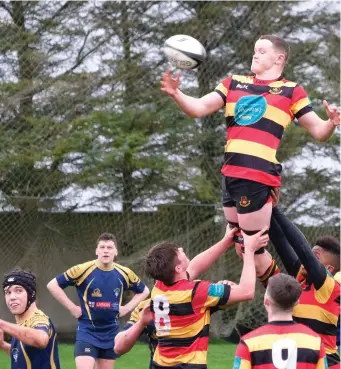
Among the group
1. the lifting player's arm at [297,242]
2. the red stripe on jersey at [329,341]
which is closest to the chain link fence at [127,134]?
the red stripe on jersey at [329,341]

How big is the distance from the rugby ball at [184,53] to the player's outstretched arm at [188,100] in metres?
0.27

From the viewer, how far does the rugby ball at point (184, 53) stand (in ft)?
18.8

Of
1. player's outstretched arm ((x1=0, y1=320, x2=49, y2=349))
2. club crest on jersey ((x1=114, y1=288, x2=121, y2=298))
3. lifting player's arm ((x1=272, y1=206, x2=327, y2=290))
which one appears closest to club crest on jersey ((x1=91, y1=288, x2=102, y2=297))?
club crest on jersey ((x1=114, y1=288, x2=121, y2=298))

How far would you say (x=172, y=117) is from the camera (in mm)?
16188

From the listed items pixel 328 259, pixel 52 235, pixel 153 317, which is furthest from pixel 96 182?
pixel 153 317

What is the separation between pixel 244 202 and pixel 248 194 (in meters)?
0.06

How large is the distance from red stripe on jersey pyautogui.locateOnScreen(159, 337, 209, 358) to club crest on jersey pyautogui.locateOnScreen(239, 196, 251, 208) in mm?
848

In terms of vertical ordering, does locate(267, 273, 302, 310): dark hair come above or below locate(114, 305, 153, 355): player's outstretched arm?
above

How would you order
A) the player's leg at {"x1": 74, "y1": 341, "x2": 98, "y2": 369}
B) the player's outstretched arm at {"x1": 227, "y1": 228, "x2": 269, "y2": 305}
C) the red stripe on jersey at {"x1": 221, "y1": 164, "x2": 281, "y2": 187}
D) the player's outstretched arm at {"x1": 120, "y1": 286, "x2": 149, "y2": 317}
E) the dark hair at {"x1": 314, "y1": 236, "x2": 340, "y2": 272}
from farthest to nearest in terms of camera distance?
1. the player's outstretched arm at {"x1": 120, "y1": 286, "x2": 149, "y2": 317}
2. the player's leg at {"x1": 74, "y1": 341, "x2": 98, "y2": 369}
3. the dark hair at {"x1": 314, "y1": 236, "x2": 340, "y2": 272}
4. the red stripe on jersey at {"x1": 221, "y1": 164, "x2": 281, "y2": 187}
5. the player's outstretched arm at {"x1": 227, "y1": 228, "x2": 269, "y2": 305}

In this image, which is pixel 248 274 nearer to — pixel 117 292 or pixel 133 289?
pixel 117 292

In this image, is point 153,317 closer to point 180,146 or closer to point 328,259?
point 328,259

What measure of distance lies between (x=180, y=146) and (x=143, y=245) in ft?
6.28

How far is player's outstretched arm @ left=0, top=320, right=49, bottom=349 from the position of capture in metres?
5.65

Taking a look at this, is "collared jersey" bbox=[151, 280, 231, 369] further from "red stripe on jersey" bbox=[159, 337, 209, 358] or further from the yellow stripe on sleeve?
the yellow stripe on sleeve
